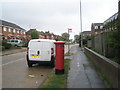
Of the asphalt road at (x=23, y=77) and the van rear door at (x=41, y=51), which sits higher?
the van rear door at (x=41, y=51)

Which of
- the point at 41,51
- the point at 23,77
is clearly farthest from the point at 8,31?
the point at 23,77

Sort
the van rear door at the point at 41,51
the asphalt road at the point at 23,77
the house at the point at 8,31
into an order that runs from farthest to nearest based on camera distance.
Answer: the house at the point at 8,31 → the van rear door at the point at 41,51 → the asphalt road at the point at 23,77

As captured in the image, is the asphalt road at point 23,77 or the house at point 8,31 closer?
the asphalt road at point 23,77

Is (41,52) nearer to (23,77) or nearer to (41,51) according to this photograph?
(41,51)

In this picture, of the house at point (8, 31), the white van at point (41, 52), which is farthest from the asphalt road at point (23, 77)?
the house at point (8, 31)

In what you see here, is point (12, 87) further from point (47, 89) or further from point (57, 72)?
point (57, 72)

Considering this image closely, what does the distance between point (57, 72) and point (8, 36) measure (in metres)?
44.9

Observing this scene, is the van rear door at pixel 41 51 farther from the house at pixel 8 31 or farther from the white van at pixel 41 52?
the house at pixel 8 31

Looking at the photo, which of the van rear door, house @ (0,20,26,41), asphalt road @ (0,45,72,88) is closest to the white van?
the van rear door

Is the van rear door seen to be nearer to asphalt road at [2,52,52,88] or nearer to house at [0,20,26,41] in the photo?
asphalt road at [2,52,52,88]

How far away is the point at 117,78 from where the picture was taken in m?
4.10

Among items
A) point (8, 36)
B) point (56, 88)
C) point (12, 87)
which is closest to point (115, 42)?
point (56, 88)

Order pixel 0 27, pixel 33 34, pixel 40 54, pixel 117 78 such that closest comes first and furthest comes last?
pixel 117 78 < pixel 40 54 < pixel 0 27 < pixel 33 34

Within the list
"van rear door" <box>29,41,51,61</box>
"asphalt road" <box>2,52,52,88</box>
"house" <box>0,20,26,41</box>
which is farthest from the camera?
"house" <box>0,20,26,41</box>
